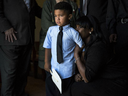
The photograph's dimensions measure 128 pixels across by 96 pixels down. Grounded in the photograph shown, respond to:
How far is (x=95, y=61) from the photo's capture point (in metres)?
1.12

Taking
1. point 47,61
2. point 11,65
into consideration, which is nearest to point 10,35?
point 11,65

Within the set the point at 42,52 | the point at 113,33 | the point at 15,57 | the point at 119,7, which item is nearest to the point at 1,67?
the point at 15,57

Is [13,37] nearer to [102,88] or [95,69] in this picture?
[95,69]

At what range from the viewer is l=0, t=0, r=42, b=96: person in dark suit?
57.7 inches

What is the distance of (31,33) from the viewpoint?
1.61 meters

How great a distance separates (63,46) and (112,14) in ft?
3.12

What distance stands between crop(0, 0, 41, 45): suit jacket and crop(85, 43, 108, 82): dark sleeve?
81cm

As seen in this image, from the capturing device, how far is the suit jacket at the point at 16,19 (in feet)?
4.72

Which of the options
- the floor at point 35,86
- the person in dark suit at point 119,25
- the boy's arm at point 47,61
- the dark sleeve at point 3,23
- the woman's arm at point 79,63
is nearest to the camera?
the woman's arm at point 79,63

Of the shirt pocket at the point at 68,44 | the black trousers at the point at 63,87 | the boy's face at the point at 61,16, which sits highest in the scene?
the boy's face at the point at 61,16

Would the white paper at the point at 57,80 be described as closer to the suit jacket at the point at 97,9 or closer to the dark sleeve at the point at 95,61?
the dark sleeve at the point at 95,61

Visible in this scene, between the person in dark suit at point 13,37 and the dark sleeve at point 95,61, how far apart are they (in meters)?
0.81

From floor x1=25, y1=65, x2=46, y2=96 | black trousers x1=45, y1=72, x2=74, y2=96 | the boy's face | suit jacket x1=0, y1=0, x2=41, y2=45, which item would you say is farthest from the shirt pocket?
floor x1=25, y1=65, x2=46, y2=96

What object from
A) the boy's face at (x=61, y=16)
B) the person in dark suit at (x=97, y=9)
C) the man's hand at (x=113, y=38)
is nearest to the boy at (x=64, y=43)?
the boy's face at (x=61, y=16)
